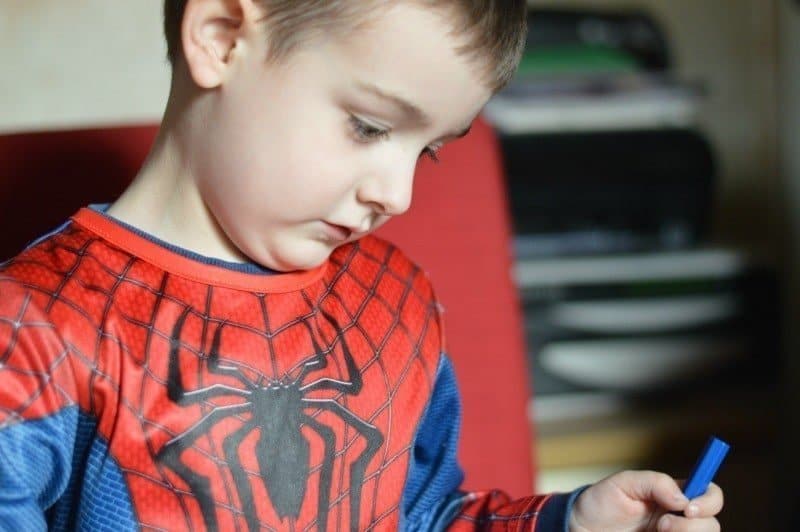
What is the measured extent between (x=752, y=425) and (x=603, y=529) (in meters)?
0.95

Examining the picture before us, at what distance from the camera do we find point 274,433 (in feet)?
2.25

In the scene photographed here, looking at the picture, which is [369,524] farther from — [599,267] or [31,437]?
[599,267]

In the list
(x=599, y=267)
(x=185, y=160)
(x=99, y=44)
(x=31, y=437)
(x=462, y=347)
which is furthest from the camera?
(x=599, y=267)

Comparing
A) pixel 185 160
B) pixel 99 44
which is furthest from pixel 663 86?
pixel 185 160

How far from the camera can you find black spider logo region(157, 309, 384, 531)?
0.65 meters

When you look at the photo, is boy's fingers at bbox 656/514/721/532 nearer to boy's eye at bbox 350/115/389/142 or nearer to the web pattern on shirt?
the web pattern on shirt

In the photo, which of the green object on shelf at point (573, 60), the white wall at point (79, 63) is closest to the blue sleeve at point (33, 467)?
the white wall at point (79, 63)

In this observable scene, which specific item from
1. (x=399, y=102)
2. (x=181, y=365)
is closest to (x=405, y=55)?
(x=399, y=102)

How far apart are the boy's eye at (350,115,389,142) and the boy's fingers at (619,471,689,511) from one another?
1.01 ft

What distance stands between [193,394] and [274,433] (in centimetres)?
7

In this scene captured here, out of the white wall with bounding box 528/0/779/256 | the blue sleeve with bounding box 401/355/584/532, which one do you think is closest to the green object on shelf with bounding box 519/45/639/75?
the white wall with bounding box 528/0/779/256

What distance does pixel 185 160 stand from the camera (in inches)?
27.3

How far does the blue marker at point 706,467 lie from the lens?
688 millimetres

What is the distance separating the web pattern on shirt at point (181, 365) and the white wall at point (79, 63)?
69 centimetres
